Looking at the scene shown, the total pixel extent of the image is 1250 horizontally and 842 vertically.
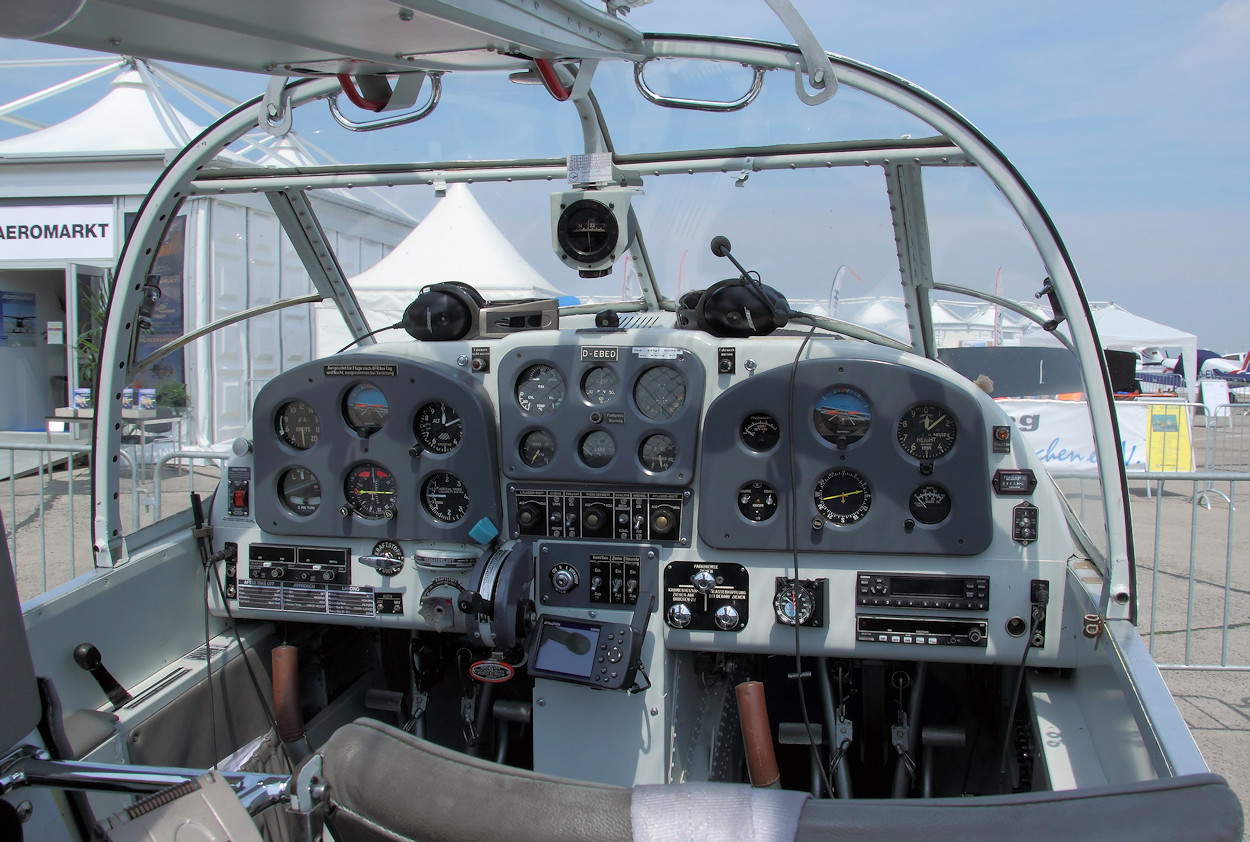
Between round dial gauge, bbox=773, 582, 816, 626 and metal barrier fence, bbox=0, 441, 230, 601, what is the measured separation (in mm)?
2507

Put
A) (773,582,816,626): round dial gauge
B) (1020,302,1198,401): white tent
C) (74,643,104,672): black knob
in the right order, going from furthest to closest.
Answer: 1. (1020,302,1198,401): white tent
2. (773,582,816,626): round dial gauge
3. (74,643,104,672): black knob

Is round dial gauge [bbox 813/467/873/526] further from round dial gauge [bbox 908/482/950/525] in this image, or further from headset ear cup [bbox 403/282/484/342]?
headset ear cup [bbox 403/282/484/342]

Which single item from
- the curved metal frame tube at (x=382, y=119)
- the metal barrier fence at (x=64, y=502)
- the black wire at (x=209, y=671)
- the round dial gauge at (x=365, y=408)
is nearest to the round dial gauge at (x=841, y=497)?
the round dial gauge at (x=365, y=408)

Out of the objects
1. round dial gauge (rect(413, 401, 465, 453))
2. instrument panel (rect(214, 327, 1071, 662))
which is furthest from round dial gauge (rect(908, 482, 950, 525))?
round dial gauge (rect(413, 401, 465, 453))

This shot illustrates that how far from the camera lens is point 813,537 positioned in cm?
225

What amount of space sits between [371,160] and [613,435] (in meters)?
1.02

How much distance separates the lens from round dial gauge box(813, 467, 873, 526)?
225 centimetres

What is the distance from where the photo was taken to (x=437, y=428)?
8.02ft

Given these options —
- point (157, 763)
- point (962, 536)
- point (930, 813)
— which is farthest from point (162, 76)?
point (930, 813)

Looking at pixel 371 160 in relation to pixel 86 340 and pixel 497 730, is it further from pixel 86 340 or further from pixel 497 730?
pixel 86 340

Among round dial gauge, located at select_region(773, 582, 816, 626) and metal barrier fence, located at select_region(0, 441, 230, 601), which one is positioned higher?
round dial gauge, located at select_region(773, 582, 816, 626)

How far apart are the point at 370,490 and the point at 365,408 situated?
0.24 meters

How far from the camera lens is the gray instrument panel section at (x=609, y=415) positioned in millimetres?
2293

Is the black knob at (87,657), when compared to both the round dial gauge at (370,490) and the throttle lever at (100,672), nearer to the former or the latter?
the throttle lever at (100,672)
